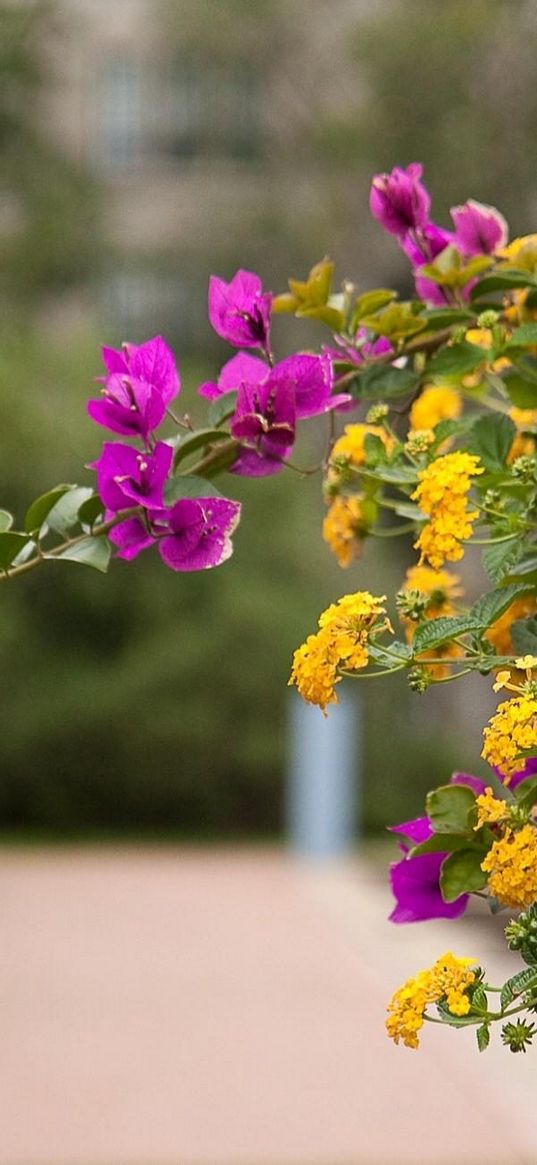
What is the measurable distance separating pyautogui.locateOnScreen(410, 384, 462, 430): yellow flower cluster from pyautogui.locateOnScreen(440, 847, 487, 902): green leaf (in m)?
0.51

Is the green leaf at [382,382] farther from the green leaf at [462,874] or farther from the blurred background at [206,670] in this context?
the blurred background at [206,670]

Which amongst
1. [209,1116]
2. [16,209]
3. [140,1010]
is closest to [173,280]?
[16,209]

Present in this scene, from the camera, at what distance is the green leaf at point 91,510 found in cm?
124

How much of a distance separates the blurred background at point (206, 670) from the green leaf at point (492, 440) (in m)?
2.65

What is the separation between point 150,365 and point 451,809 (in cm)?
35

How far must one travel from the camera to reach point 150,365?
1.21 metres

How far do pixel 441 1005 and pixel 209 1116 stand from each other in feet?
10.8

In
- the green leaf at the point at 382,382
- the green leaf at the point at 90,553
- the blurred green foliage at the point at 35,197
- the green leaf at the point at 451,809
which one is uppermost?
the blurred green foliage at the point at 35,197

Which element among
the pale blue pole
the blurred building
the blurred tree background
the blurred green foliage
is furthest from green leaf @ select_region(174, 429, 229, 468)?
the blurred building

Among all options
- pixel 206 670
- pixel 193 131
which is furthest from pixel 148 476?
pixel 193 131

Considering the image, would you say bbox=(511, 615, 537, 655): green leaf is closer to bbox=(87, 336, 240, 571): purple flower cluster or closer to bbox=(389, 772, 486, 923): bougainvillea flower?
bbox=(389, 772, 486, 923): bougainvillea flower

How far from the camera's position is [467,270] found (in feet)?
4.58

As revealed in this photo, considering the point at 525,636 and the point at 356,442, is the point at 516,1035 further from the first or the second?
the point at 356,442

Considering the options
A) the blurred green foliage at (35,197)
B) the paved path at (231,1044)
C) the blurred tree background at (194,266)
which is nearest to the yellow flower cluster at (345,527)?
the paved path at (231,1044)
